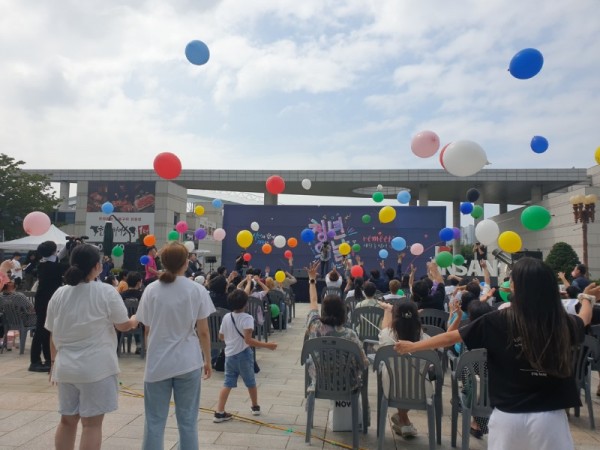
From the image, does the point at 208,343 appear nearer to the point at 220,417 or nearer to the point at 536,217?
the point at 220,417

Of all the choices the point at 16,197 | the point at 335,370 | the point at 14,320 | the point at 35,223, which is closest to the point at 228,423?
the point at 335,370

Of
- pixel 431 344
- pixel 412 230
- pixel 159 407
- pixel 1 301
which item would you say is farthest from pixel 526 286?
pixel 412 230

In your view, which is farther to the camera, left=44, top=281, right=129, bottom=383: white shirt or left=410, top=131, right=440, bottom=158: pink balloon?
left=410, top=131, right=440, bottom=158: pink balloon

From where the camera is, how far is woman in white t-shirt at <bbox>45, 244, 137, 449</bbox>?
2.59 metres

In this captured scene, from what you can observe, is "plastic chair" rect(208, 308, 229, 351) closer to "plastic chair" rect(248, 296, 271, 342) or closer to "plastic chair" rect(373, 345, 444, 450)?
"plastic chair" rect(248, 296, 271, 342)

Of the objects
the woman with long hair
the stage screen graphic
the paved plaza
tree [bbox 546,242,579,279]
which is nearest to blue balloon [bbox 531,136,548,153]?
the paved plaza

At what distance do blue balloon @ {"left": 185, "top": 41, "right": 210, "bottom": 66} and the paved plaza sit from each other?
4324mm

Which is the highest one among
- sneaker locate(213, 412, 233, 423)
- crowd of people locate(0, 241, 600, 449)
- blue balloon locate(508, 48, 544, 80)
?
blue balloon locate(508, 48, 544, 80)

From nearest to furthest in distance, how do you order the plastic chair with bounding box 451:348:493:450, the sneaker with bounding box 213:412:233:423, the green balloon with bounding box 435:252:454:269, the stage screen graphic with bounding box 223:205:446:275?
the plastic chair with bounding box 451:348:493:450
the sneaker with bounding box 213:412:233:423
the green balloon with bounding box 435:252:454:269
the stage screen graphic with bounding box 223:205:446:275

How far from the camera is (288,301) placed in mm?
10102

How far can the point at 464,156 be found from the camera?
6543mm

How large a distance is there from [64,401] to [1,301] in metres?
5.00

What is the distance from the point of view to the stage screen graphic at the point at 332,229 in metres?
17.5

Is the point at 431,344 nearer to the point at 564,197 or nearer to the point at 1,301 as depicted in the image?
the point at 1,301
